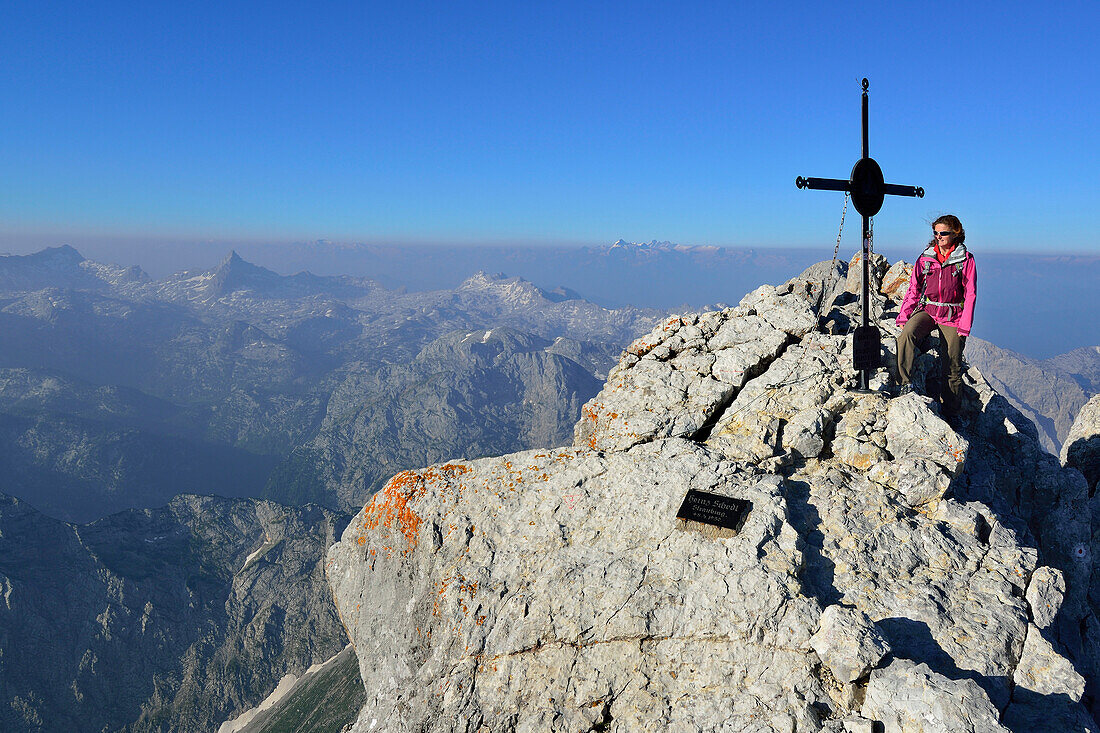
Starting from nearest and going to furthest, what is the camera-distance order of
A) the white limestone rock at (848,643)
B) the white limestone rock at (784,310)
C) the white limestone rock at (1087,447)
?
the white limestone rock at (848,643) < the white limestone rock at (784,310) < the white limestone rock at (1087,447)

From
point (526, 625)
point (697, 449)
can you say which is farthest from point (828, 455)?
point (526, 625)

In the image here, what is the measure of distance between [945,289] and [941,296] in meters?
0.22

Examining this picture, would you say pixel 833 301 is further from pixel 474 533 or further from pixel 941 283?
pixel 474 533

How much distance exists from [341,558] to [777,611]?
40.4 feet

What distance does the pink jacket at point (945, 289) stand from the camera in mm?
15207

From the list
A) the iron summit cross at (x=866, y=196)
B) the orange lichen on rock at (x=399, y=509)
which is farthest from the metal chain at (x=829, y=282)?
the orange lichen on rock at (x=399, y=509)

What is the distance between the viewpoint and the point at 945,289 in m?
15.5

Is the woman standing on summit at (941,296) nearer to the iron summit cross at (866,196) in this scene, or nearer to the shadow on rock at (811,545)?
the iron summit cross at (866,196)

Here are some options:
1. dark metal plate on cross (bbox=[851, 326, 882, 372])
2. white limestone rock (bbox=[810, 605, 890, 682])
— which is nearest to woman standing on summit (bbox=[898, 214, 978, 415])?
dark metal plate on cross (bbox=[851, 326, 882, 372])

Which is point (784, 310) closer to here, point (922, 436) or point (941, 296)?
point (941, 296)

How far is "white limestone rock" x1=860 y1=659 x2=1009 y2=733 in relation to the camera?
7.58 m

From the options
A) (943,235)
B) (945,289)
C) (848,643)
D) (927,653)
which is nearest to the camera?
(848,643)

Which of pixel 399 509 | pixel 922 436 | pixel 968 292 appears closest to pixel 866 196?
pixel 968 292

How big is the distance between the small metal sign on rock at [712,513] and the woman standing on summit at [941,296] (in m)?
7.41
